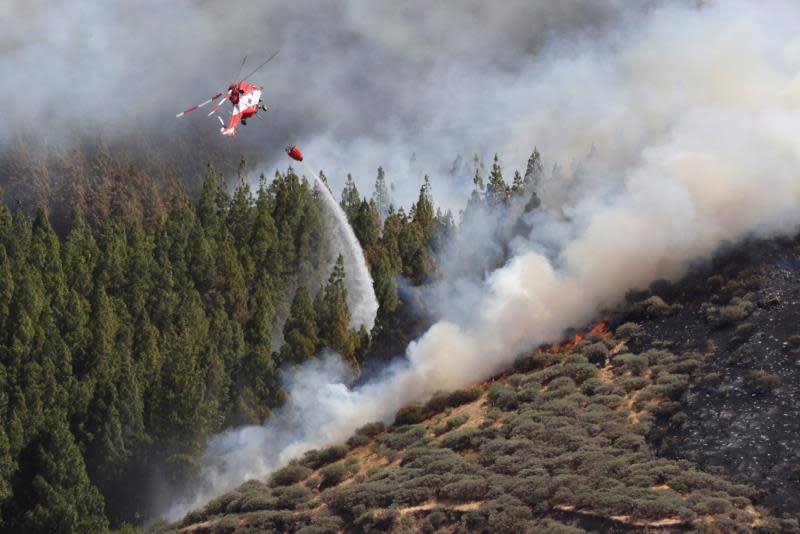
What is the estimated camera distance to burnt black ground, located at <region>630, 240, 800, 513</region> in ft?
197

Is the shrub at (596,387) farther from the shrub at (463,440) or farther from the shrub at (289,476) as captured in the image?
the shrub at (289,476)

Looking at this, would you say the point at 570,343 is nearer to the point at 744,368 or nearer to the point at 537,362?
the point at 537,362

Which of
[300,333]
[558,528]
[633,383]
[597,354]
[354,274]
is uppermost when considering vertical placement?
[354,274]

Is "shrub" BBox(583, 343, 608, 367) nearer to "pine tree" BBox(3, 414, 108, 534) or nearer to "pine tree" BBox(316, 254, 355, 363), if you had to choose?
"pine tree" BBox(316, 254, 355, 363)

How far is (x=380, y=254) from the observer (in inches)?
3996

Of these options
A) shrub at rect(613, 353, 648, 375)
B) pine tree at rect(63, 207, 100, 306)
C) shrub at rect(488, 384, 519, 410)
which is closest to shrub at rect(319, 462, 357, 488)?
shrub at rect(488, 384, 519, 410)

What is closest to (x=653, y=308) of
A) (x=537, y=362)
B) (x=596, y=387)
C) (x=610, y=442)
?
(x=537, y=362)

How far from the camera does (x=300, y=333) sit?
292 ft

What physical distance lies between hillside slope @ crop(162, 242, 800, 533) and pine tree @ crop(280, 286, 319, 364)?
12.6 m

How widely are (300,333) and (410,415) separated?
1462 cm

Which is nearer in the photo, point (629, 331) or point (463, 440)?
point (463, 440)

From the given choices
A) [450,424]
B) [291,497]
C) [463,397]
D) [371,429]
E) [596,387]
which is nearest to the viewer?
[291,497]

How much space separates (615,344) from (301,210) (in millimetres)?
41356

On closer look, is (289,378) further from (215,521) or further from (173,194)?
(173,194)
